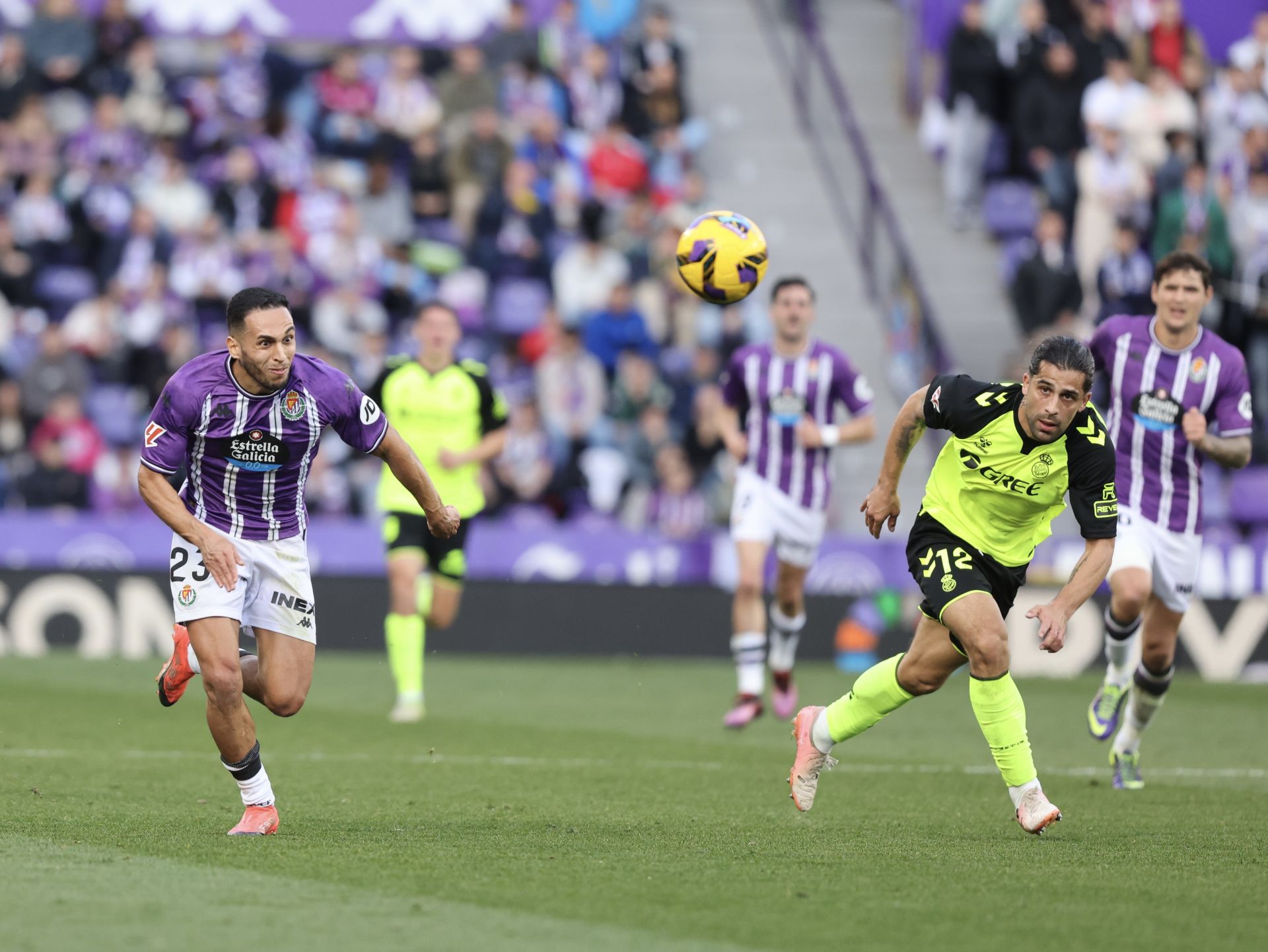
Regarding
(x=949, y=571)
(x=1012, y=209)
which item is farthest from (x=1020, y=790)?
(x=1012, y=209)

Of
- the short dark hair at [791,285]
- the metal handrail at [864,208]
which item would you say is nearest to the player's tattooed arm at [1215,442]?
the short dark hair at [791,285]

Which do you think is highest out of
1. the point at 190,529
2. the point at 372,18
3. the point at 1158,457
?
the point at 372,18

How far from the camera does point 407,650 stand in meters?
12.9

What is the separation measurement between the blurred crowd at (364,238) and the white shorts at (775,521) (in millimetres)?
5819

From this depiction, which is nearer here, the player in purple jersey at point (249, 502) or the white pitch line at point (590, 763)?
the player in purple jersey at point (249, 502)

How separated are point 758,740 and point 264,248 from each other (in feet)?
32.7

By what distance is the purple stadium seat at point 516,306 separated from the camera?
20.6 metres

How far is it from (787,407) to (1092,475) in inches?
208

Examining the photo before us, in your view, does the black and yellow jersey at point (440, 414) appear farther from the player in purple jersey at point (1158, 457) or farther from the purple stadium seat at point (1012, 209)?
the purple stadium seat at point (1012, 209)

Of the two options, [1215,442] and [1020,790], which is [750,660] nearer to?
[1215,442]

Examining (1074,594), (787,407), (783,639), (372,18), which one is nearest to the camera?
(1074,594)

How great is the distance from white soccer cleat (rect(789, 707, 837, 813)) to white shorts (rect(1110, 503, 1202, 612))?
2.52 metres

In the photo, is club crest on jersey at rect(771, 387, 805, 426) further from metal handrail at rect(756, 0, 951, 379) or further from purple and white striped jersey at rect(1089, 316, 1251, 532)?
metal handrail at rect(756, 0, 951, 379)

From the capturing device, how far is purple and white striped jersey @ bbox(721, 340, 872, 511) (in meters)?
13.1
